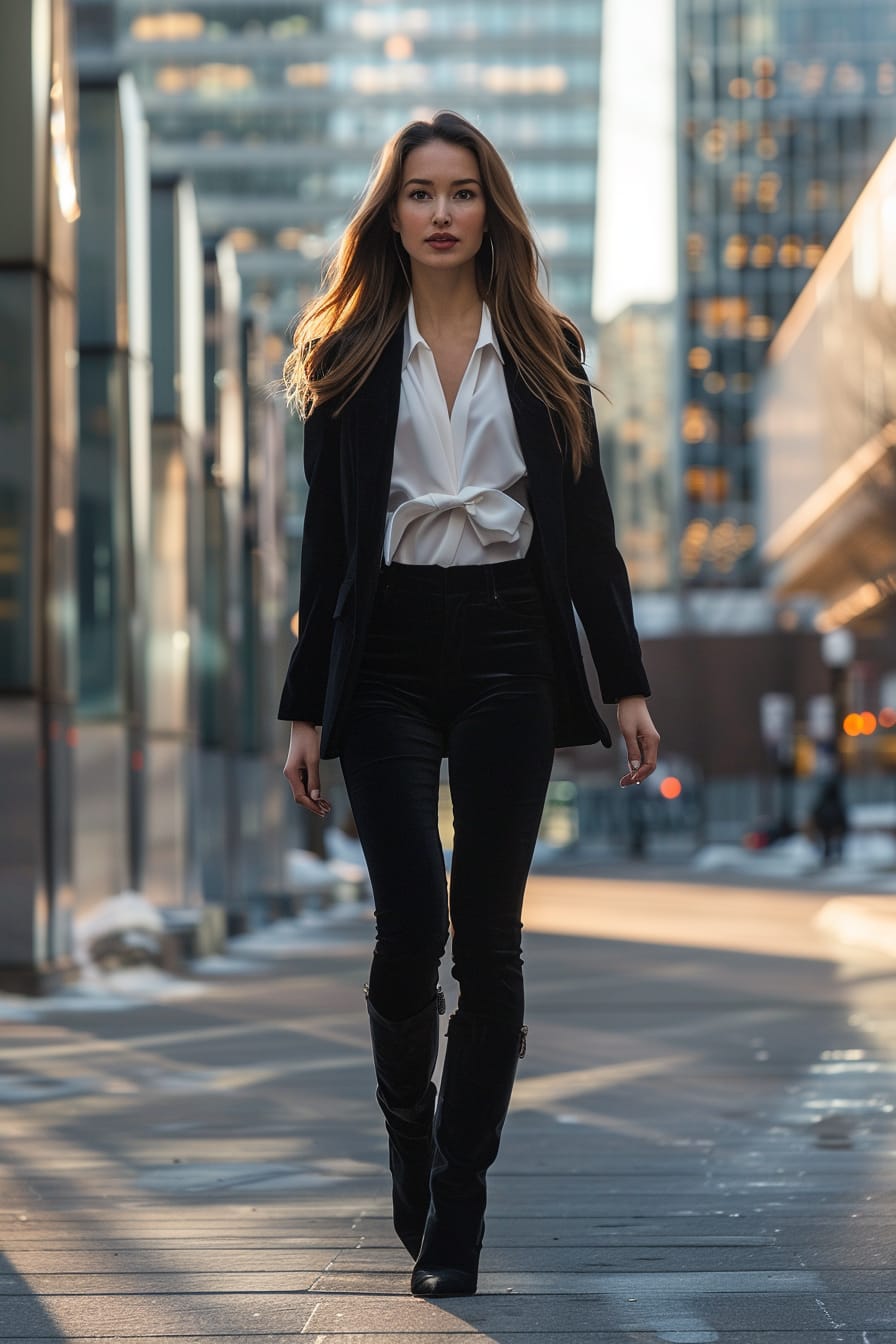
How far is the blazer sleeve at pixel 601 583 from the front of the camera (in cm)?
438

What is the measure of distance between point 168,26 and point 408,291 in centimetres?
14676

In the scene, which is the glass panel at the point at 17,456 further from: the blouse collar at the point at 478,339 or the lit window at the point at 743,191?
the lit window at the point at 743,191

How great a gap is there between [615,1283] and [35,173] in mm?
9492

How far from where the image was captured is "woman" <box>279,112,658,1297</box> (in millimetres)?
4145

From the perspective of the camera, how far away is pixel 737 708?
86562 millimetres

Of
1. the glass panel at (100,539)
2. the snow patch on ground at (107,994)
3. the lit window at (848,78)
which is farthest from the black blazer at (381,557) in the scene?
the lit window at (848,78)

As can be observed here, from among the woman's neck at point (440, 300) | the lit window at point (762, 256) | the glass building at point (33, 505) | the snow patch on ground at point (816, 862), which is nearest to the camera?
the woman's neck at point (440, 300)

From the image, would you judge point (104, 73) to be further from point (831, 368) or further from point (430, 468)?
point (831, 368)

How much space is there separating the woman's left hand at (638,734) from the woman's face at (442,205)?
33.4 inches

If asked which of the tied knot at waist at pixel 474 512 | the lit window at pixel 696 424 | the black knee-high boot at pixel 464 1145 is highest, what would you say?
the lit window at pixel 696 424

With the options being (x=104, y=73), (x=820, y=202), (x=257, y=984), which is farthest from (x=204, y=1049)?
(x=820, y=202)

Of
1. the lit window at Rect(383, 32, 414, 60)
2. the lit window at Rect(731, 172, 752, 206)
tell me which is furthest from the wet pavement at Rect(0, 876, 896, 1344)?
the lit window at Rect(383, 32, 414, 60)

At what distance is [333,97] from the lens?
144 meters

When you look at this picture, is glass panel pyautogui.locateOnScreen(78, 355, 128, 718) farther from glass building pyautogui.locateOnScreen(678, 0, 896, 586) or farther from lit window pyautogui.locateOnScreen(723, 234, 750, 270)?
lit window pyautogui.locateOnScreen(723, 234, 750, 270)
